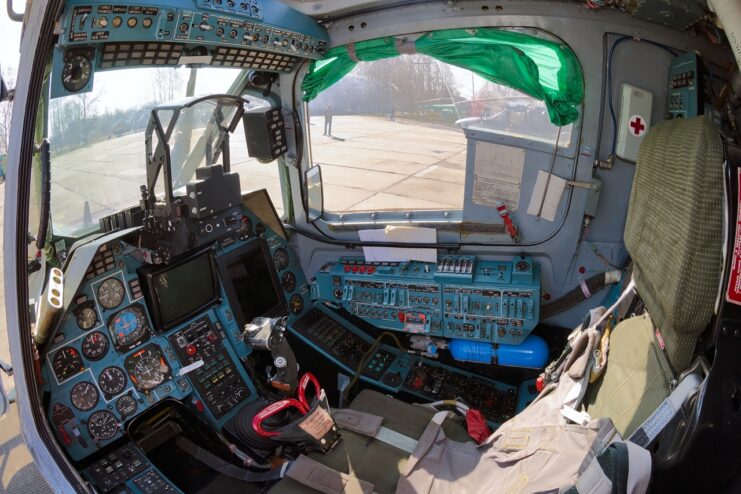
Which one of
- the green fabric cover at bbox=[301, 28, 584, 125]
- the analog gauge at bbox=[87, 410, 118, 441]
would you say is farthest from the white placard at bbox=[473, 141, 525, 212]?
the analog gauge at bbox=[87, 410, 118, 441]

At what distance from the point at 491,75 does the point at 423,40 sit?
1.51 ft

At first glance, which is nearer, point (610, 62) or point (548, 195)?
point (610, 62)

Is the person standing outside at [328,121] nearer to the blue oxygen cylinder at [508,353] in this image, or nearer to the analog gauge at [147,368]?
the blue oxygen cylinder at [508,353]

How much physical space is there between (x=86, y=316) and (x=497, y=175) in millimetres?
2552

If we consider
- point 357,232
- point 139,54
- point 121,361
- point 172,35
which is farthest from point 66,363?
point 357,232

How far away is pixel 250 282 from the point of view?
3566mm

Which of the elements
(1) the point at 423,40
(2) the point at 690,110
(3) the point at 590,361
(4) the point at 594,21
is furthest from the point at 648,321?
(1) the point at 423,40

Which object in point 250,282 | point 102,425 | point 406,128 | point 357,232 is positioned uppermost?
point 406,128

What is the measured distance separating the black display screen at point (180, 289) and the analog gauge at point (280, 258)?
0.61 meters

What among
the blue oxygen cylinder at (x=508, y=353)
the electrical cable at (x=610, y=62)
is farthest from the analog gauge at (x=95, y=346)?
the electrical cable at (x=610, y=62)

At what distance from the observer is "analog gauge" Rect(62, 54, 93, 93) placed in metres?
2.16

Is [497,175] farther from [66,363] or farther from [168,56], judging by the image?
[66,363]

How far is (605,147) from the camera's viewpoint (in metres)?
3.20

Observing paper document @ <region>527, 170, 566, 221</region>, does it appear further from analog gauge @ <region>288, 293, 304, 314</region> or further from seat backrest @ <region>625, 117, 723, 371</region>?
analog gauge @ <region>288, 293, 304, 314</region>
